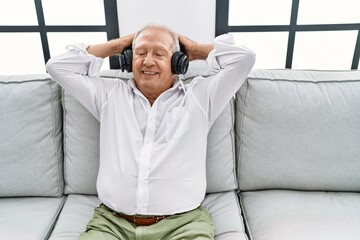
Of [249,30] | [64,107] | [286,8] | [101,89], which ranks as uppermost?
[286,8]

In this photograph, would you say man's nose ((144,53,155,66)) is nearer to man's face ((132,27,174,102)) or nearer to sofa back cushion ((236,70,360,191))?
man's face ((132,27,174,102))

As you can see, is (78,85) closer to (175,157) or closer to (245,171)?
(175,157)

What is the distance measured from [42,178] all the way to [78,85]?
509mm

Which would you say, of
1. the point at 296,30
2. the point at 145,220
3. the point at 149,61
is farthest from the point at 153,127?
the point at 296,30

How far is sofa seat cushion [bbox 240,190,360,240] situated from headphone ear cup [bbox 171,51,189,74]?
711 mm

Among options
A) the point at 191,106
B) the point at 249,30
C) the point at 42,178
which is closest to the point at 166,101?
the point at 191,106

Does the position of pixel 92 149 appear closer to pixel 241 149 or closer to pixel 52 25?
pixel 241 149

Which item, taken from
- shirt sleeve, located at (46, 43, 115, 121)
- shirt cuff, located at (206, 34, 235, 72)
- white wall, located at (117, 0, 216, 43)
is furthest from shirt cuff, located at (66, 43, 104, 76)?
shirt cuff, located at (206, 34, 235, 72)

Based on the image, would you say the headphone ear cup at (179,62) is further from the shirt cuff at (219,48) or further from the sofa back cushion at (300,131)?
the sofa back cushion at (300,131)

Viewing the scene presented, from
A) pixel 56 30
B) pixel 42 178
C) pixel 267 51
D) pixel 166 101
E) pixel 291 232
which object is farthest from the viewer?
pixel 267 51

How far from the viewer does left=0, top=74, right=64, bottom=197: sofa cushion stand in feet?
4.83

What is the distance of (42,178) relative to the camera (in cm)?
151

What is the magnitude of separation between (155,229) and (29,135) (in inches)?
29.9

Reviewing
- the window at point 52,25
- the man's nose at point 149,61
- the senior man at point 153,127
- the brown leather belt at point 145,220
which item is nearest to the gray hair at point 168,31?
the senior man at point 153,127
